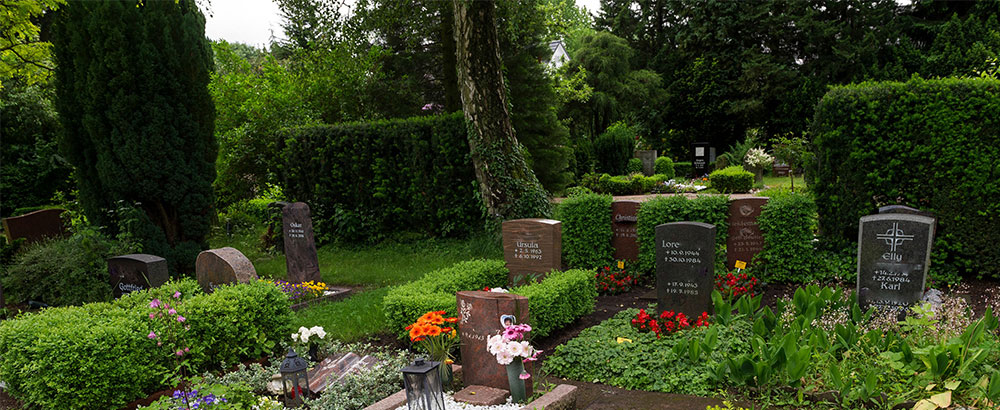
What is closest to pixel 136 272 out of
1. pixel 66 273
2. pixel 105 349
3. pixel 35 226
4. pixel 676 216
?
pixel 66 273

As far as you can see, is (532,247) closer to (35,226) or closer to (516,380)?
(516,380)

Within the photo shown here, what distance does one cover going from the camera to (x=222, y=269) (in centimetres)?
805

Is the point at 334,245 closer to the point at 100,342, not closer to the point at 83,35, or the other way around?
the point at 83,35

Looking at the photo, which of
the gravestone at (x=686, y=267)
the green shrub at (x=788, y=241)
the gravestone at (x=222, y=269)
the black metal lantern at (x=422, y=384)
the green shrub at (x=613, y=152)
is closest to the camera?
the black metal lantern at (x=422, y=384)

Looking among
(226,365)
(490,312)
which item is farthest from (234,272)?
(490,312)

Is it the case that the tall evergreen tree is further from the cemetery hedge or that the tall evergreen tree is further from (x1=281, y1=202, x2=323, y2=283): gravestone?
the cemetery hedge

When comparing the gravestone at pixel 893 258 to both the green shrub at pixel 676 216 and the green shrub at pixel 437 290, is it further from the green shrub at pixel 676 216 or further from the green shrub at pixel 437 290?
the green shrub at pixel 437 290

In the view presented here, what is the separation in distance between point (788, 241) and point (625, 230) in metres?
2.31

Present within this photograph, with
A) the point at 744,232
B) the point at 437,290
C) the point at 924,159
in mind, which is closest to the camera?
the point at 437,290

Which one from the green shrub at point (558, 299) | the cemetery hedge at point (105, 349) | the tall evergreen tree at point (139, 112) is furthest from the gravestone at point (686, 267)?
the tall evergreen tree at point (139, 112)

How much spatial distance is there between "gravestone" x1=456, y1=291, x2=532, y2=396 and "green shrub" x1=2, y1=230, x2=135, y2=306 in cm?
591

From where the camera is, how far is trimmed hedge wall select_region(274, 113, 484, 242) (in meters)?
12.6

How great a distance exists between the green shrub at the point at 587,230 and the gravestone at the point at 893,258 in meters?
3.61

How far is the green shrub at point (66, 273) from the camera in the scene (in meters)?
8.41
